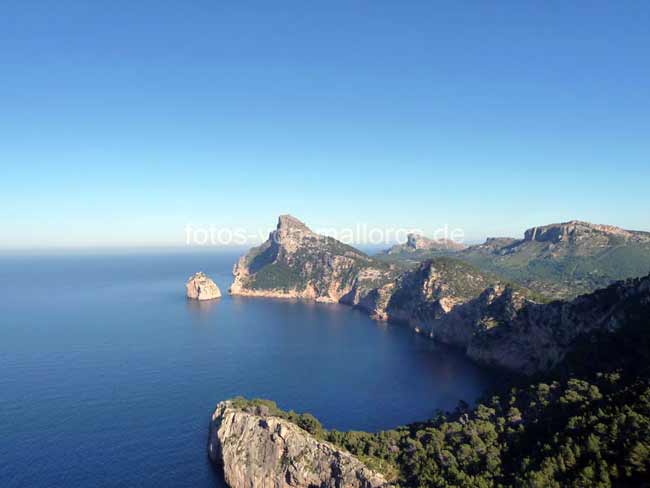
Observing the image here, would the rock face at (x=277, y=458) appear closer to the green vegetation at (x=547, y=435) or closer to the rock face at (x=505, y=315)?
the green vegetation at (x=547, y=435)

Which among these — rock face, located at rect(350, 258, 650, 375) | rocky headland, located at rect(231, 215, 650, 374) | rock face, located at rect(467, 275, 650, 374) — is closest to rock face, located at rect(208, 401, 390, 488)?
rock face, located at rect(350, 258, 650, 375)

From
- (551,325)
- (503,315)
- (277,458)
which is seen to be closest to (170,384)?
(277,458)

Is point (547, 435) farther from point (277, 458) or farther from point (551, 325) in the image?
point (551, 325)

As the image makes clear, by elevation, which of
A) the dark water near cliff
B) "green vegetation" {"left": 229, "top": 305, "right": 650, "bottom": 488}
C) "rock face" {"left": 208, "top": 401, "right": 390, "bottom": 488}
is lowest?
the dark water near cliff

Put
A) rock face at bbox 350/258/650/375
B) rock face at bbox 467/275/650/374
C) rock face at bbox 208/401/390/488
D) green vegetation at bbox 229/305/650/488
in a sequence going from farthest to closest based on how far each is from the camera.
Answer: rock face at bbox 350/258/650/375 → rock face at bbox 467/275/650/374 → rock face at bbox 208/401/390/488 → green vegetation at bbox 229/305/650/488

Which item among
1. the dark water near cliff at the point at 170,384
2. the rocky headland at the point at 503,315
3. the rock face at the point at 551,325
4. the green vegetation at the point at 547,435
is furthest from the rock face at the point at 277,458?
the rocky headland at the point at 503,315

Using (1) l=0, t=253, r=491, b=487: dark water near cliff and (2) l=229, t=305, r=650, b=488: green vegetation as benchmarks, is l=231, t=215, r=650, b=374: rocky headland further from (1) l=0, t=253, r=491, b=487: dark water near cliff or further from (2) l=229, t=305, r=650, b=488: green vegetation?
(2) l=229, t=305, r=650, b=488: green vegetation

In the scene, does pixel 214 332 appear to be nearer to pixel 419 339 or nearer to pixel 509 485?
pixel 419 339
